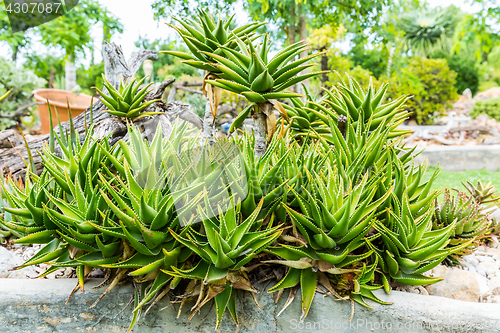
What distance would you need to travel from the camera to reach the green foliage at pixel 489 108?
11.2 meters

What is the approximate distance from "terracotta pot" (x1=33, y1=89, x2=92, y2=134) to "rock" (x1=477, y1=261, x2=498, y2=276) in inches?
195

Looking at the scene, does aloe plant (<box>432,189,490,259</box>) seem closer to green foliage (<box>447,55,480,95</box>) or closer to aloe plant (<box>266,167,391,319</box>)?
aloe plant (<box>266,167,391,319</box>)

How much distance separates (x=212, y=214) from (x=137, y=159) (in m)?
0.51

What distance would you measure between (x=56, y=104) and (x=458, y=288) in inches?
215

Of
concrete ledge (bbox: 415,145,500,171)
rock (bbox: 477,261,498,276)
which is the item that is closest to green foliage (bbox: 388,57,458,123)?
concrete ledge (bbox: 415,145,500,171)

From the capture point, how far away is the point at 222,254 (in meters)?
1.21

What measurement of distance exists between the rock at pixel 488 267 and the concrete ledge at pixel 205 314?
0.87m

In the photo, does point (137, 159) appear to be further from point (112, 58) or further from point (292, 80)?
point (112, 58)

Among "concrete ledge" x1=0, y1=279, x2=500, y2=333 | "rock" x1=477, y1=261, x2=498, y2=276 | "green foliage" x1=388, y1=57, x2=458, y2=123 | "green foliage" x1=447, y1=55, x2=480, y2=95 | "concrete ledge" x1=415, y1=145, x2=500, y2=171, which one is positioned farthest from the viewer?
"green foliage" x1=447, y1=55, x2=480, y2=95

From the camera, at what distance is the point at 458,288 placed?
1.73 metres

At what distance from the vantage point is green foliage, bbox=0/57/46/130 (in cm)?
630

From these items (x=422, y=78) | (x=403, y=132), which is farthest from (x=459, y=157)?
(x=422, y=78)

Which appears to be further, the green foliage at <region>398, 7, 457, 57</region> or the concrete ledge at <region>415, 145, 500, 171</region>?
the green foliage at <region>398, 7, 457, 57</region>

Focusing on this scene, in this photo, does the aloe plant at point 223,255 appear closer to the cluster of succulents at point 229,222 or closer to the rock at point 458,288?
the cluster of succulents at point 229,222
